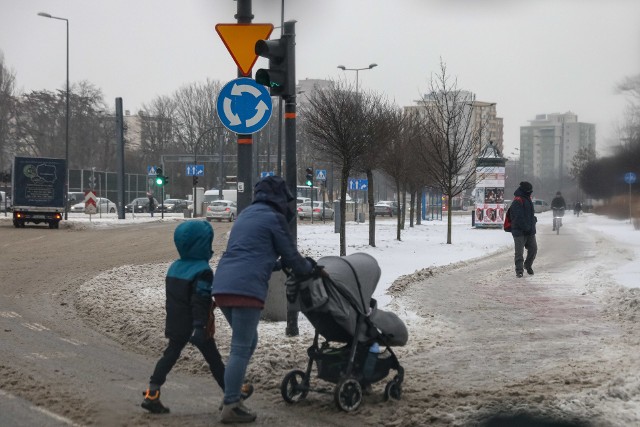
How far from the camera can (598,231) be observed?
37438mm

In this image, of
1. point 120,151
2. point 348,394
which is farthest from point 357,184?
point 348,394

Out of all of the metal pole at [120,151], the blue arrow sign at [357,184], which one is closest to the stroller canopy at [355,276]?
the blue arrow sign at [357,184]

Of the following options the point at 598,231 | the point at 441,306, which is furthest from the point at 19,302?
the point at 598,231


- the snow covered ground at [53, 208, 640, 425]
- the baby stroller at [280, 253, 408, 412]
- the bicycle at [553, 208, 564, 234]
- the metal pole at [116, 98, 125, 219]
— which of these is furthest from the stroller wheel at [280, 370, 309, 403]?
the metal pole at [116, 98, 125, 219]

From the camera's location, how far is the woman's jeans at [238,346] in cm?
589

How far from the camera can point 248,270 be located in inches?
229

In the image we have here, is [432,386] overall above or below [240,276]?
below

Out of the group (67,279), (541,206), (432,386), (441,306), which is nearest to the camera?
(432,386)

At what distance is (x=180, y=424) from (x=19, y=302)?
788 cm

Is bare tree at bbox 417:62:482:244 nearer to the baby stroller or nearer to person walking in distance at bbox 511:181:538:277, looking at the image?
person walking in distance at bbox 511:181:538:277

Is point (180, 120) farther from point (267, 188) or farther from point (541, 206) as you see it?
point (267, 188)

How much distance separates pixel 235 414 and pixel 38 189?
3561 centimetres

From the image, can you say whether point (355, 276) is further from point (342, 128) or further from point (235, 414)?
point (342, 128)

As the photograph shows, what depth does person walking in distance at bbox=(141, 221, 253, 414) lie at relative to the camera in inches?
244
